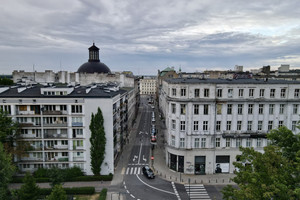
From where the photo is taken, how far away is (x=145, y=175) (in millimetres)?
48625

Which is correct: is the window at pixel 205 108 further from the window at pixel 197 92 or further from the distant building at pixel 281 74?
the distant building at pixel 281 74

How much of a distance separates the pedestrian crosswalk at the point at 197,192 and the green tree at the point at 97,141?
19.2 m

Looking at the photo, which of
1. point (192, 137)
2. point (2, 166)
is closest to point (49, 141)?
point (2, 166)

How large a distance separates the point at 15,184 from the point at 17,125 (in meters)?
12.2

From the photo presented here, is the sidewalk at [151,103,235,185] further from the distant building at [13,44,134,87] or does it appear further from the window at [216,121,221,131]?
the distant building at [13,44,134,87]

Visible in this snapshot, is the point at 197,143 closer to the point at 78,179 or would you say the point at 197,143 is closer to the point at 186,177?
the point at 186,177

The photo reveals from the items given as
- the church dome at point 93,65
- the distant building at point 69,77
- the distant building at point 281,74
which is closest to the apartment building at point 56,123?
the distant building at point 69,77

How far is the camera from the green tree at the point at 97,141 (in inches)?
1809

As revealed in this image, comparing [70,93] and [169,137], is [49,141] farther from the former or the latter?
[169,137]

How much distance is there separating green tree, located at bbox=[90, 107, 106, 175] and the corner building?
54.8ft

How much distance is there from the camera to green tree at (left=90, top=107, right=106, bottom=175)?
151 feet

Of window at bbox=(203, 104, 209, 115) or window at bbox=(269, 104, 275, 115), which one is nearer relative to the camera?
window at bbox=(203, 104, 209, 115)

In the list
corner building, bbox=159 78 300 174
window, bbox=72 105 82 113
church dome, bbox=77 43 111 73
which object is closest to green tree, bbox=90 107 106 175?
window, bbox=72 105 82 113

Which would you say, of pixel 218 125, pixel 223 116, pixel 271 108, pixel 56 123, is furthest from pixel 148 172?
pixel 271 108
